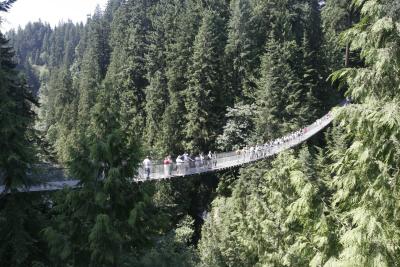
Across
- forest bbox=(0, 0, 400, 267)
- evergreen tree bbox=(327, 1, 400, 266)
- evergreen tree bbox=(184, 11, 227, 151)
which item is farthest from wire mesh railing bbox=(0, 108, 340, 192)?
evergreen tree bbox=(327, 1, 400, 266)

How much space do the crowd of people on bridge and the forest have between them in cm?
92

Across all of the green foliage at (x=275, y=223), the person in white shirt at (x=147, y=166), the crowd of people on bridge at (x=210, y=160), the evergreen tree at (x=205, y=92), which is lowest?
the green foliage at (x=275, y=223)

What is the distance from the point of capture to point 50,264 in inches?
382

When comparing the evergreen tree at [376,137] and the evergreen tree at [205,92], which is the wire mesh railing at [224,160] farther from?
the evergreen tree at [376,137]

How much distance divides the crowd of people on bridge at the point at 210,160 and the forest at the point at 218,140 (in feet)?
3.01

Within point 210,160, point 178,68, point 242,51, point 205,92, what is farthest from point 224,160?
point 178,68

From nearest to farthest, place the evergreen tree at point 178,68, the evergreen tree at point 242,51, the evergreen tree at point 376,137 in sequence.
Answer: the evergreen tree at point 376,137, the evergreen tree at point 178,68, the evergreen tree at point 242,51

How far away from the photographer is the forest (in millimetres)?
5285

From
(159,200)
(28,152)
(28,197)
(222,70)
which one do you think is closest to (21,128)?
(28,152)

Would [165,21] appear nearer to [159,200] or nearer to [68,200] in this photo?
[159,200]

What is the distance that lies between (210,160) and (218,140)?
9.96 metres

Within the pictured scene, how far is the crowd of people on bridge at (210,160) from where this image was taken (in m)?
19.4

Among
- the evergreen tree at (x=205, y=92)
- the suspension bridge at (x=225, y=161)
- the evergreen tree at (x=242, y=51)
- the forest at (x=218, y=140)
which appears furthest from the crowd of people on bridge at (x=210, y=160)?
the evergreen tree at (x=242, y=51)

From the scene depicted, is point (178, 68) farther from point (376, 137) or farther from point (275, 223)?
point (376, 137)
